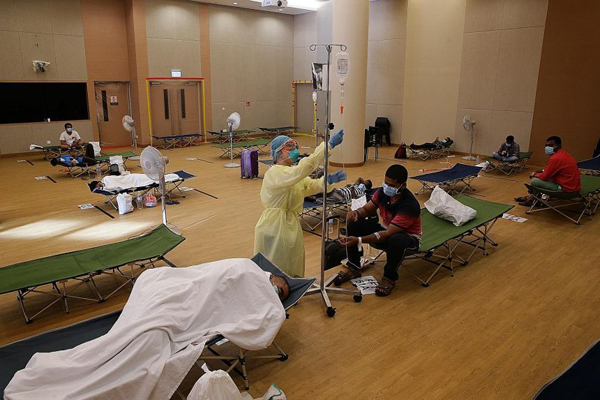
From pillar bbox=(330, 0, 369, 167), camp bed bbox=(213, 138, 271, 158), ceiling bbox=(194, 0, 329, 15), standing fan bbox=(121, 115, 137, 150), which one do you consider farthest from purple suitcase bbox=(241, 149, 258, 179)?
ceiling bbox=(194, 0, 329, 15)

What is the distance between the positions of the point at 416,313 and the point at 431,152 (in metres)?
9.16

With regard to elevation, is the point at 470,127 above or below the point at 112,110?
below

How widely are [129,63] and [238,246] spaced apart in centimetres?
1059

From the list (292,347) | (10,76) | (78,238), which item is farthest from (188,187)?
(10,76)

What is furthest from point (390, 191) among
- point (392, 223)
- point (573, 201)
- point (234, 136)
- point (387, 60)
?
point (234, 136)

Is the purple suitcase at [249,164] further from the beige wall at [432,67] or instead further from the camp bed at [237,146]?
the beige wall at [432,67]

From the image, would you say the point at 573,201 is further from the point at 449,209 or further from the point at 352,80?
the point at 352,80

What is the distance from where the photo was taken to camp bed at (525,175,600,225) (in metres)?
6.94

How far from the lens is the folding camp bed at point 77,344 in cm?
301

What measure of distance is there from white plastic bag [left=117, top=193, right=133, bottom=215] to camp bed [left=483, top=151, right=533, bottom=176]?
796 centimetres

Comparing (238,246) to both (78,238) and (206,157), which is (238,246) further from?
(206,157)

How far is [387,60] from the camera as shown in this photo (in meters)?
14.5

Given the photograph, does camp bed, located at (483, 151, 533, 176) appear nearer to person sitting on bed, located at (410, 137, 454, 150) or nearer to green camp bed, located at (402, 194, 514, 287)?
person sitting on bed, located at (410, 137, 454, 150)

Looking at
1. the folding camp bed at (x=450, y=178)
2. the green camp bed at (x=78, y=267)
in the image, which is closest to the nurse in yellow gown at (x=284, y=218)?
the green camp bed at (x=78, y=267)
